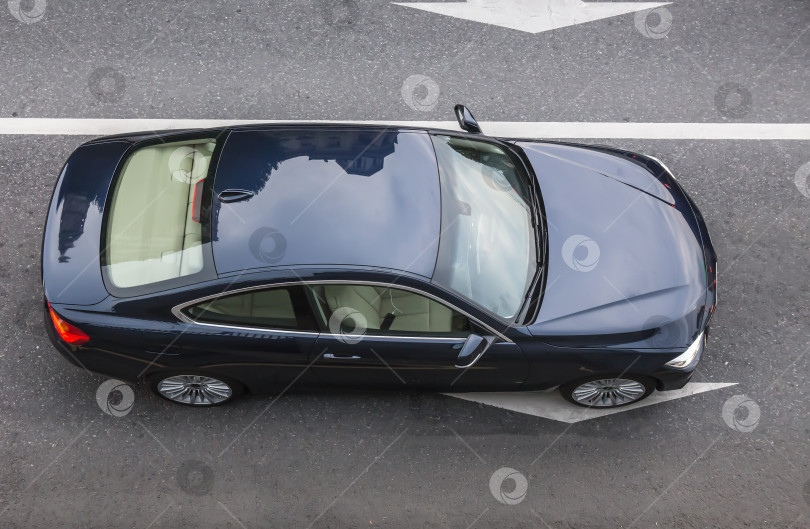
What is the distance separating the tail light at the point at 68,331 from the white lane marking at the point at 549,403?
8.29 ft

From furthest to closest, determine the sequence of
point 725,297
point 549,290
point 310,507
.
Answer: point 725,297
point 310,507
point 549,290

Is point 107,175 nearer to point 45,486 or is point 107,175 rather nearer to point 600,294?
point 45,486

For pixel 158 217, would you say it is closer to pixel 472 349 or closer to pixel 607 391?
pixel 472 349

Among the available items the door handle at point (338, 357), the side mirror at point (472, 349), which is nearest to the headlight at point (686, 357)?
the side mirror at point (472, 349)

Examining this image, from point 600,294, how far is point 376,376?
1.57 meters

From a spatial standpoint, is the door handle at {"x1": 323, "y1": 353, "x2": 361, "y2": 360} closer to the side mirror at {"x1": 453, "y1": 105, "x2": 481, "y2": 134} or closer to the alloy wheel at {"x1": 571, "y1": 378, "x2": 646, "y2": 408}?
the alloy wheel at {"x1": 571, "y1": 378, "x2": 646, "y2": 408}

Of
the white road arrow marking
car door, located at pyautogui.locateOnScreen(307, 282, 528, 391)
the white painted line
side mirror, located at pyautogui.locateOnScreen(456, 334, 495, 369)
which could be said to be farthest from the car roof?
the white road arrow marking

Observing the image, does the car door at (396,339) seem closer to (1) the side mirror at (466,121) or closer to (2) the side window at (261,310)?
(2) the side window at (261,310)

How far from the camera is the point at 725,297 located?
17.0 feet

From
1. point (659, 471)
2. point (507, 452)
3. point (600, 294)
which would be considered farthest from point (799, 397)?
point (507, 452)

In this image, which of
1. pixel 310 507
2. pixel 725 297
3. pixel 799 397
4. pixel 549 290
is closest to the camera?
pixel 549 290

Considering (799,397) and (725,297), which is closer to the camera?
(799,397)

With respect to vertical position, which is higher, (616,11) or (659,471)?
(616,11)

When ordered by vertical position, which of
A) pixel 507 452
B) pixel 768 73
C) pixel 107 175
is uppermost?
pixel 107 175
